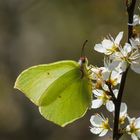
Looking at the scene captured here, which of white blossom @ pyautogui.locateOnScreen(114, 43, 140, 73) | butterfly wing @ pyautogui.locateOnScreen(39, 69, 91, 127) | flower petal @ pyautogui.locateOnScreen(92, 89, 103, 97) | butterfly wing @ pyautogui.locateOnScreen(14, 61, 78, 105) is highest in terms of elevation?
white blossom @ pyautogui.locateOnScreen(114, 43, 140, 73)

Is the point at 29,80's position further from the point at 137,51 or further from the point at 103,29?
the point at 103,29

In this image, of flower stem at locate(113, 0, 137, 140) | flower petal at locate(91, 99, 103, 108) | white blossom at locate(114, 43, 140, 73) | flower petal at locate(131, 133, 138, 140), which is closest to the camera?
flower stem at locate(113, 0, 137, 140)

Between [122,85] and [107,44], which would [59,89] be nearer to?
[107,44]

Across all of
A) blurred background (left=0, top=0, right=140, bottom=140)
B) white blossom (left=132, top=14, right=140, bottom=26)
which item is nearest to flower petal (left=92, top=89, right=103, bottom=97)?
white blossom (left=132, top=14, right=140, bottom=26)

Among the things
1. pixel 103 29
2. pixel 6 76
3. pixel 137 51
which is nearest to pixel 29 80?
pixel 137 51

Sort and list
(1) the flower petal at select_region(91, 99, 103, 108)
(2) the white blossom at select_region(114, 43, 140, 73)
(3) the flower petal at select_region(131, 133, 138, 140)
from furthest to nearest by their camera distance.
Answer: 1. (1) the flower petal at select_region(91, 99, 103, 108)
2. (3) the flower petal at select_region(131, 133, 138, 140)
3. (2) the white blossom at select_region(114, 43, 140, 73)

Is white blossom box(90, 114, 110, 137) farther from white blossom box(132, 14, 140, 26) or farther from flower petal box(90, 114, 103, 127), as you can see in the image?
white blossom box(132, 14, 140, 26)

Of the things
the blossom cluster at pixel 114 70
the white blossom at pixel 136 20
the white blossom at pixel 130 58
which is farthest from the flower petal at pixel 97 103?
the white blossom at pixel 136 20

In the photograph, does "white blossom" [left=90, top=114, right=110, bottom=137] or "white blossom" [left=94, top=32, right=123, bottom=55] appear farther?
"white blossom" [left=90, top=114, right=110, bottom=137]

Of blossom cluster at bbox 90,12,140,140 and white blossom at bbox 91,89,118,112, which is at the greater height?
blossom cluster at bbox 90,12,140,140
